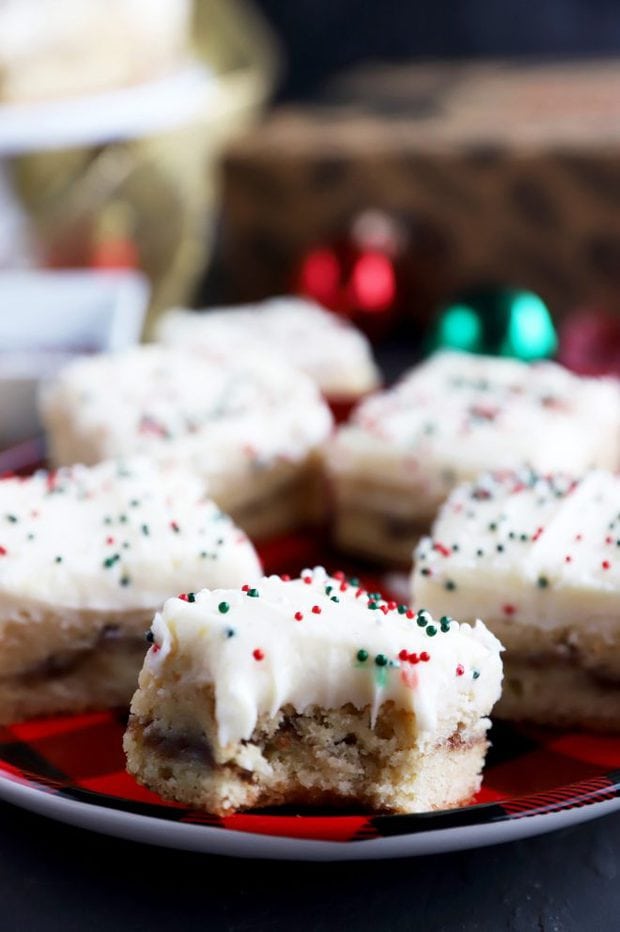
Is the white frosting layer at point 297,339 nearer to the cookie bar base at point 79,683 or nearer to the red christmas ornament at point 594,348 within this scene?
the red christmas ornament at point 594,348

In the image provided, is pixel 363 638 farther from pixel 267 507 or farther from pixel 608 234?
pixel 608 234

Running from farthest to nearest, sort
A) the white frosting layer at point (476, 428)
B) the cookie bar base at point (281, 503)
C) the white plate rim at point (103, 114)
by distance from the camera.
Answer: the white plate rim at point (103, 114) < the cookie bar base at point (281, 503) < the white frosting layer at point (476, 428)

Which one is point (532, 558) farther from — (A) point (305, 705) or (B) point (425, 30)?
(B) point (425, 30)

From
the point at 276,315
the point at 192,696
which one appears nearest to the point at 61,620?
the point at 192,696

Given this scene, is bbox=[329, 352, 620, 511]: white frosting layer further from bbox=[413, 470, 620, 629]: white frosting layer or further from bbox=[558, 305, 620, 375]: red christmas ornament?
bbox=[558, 305, 620, 375]: red christmas ornament

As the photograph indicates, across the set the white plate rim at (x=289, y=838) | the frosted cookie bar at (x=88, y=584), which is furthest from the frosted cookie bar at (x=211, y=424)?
the white plate rim at (x=289, y=838)

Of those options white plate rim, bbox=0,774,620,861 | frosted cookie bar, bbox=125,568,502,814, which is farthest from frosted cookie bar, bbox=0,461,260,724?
white plate rim, bbox=0,774,620,861

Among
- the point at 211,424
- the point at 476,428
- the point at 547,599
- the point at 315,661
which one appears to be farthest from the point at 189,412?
the point at 315,661
